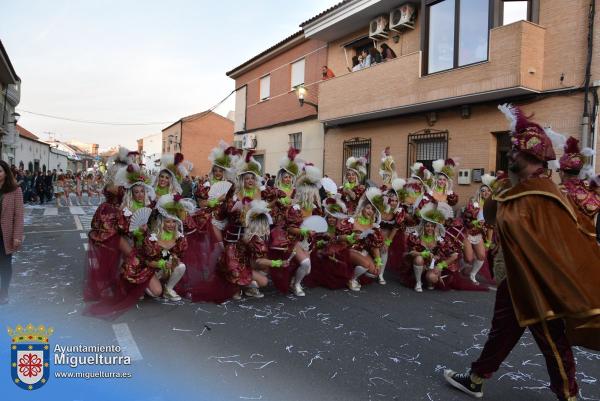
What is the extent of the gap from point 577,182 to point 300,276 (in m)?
3.69

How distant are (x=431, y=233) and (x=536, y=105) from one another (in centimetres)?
499

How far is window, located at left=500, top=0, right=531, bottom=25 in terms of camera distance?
10.1 m

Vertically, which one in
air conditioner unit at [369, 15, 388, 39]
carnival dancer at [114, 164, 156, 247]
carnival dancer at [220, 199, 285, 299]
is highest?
air conditioner unit at [369, 15, 388, 39]

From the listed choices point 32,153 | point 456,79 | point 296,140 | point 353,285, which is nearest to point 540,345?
point 353,285

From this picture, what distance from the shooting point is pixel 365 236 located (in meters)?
6.89

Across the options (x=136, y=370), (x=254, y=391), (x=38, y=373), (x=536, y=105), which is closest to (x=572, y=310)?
(x=254, y=391)

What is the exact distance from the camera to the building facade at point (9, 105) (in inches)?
951

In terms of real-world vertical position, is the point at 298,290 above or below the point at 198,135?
below

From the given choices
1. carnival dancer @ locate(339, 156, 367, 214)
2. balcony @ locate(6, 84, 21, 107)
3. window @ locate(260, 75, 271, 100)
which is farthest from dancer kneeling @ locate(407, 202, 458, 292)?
balcony @ locate(6, 84, 21, 107)

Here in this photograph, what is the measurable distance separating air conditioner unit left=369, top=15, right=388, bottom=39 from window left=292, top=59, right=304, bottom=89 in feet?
15.2

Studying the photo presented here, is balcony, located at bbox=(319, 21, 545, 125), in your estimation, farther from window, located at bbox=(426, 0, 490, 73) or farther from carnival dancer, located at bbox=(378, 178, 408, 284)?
carnival dancer, located at bbox=(378, 178, 408, 284)

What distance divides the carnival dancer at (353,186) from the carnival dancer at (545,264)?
5.14 metres

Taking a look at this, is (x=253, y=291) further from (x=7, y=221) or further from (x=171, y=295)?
(x=7, y=221)

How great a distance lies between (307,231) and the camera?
631 centimetres
